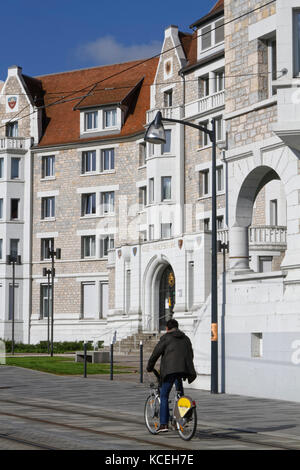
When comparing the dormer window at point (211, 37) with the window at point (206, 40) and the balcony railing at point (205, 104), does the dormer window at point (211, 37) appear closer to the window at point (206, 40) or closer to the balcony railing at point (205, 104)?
the window at point (206, 40)

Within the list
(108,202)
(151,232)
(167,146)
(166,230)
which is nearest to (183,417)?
(166,230)

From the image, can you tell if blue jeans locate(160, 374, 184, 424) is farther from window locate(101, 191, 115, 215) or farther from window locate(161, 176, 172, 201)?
window locate(101, 191, 115, 215)

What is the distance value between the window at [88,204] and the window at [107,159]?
1.99 m

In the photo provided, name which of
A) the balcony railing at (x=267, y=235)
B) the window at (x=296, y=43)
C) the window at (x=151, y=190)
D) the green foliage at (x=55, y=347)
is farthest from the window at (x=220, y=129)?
the window at (x=296, y=43)

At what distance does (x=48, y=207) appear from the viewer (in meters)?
60.2

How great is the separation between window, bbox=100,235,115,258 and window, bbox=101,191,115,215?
67.3 inches

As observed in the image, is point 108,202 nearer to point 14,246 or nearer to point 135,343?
point 14,246

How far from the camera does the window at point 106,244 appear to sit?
57003mm

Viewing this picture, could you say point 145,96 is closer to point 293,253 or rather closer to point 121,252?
point 121,252

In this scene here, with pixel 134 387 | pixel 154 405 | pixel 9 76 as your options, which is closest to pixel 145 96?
pixel 9 76

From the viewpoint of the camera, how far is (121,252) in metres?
49.4

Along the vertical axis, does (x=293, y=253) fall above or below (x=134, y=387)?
above

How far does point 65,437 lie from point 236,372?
956 cm
